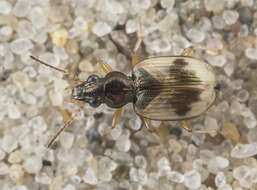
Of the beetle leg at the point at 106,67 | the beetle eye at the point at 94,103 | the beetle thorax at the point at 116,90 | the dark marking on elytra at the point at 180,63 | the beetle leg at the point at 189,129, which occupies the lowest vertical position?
the beetle leg at the point at 189,129

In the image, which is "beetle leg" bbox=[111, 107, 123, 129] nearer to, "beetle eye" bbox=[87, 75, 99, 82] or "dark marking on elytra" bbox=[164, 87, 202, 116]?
"beetle eye" bbox=[87, 75, 99, 82]

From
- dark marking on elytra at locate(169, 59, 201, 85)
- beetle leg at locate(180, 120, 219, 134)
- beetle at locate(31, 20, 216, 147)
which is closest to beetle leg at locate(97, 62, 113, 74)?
beetle at locate(31, 20, 216, 147)

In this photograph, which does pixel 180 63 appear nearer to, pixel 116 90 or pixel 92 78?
pixel 116 90

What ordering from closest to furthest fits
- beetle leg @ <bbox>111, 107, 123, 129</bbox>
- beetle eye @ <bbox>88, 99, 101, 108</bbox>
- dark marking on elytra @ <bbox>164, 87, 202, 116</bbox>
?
dark marking on elytra @ <bbox>164, 87, 202, 116</bbox> → beetle eye @ <bbox>88, 99, 101, 108</bbox> → beetle leg @ <bbox>111, 107, 123, 129</bbox>

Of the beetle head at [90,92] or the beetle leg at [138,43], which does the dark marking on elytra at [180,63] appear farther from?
the beetle head at [90,92]

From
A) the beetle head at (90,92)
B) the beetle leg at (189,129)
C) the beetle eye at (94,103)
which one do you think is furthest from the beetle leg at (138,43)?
the beetle leg at (189,129)

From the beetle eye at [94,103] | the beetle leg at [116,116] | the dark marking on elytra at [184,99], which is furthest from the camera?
the beetle leg at [116,116]

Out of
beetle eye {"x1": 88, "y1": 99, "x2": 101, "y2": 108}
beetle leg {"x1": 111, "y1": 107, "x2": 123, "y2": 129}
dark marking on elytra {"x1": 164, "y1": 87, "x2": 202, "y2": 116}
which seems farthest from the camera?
beetle leg {"x1": 111, "y1": 107, "x2": 123, "y2": 129}

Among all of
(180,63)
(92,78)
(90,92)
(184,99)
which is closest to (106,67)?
(92,78)

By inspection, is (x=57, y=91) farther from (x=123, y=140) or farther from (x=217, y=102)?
(x=217, y=102)
